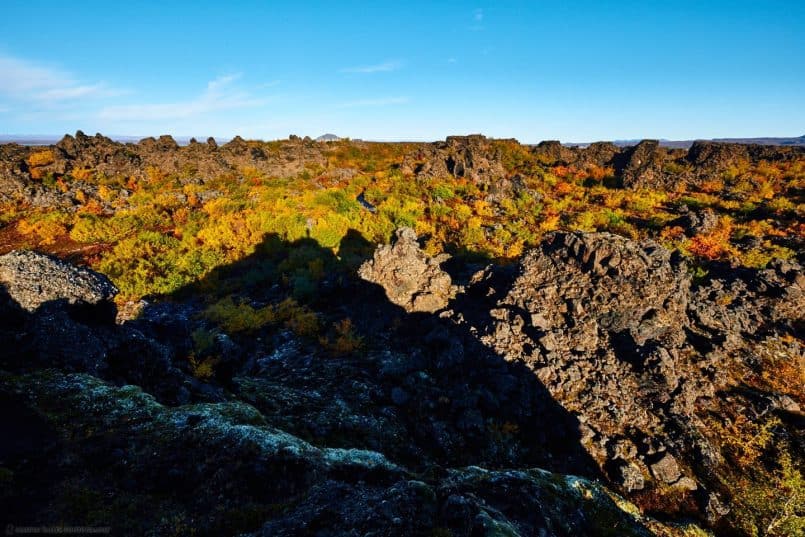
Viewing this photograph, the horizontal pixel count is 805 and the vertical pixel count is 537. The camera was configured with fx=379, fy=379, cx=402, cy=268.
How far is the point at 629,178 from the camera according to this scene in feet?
153

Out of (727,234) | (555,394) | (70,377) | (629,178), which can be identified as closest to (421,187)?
(629,178)

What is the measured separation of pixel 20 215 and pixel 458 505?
51170mm

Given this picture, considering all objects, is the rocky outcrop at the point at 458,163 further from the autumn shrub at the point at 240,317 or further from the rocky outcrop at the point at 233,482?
the rocky outcrop at the point at 233,482

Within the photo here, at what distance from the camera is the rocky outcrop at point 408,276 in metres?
22.5

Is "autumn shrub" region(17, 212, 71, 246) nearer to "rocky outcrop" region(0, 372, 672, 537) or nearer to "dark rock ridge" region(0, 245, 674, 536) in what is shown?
"dark rock ridge" region(0, 245, 674, 536)

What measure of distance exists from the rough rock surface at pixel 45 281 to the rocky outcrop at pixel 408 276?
537 inches

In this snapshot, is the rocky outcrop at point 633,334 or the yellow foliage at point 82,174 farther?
the yellow foliage at point 82,174

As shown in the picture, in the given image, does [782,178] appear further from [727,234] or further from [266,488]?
[266,488]

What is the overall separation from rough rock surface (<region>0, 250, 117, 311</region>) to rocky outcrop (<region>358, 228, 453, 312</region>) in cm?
1365

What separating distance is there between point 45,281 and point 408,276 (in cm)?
1642

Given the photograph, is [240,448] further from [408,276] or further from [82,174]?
[82,174]

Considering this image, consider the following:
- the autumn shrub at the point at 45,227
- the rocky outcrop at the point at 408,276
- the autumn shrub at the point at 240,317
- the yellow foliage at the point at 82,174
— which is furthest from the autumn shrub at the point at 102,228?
the rocky outcrop at the point at 408,276

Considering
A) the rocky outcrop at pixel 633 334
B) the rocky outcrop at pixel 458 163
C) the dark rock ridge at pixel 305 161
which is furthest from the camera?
the rocky outcrop at pixel 458 163

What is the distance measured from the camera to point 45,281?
12930mm
